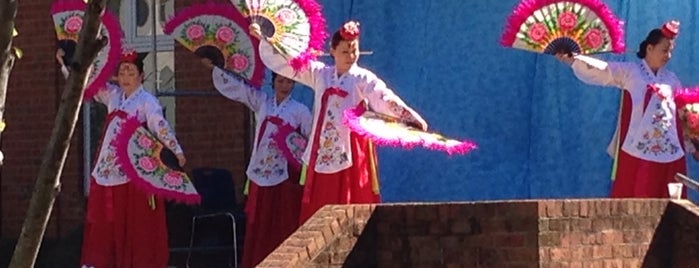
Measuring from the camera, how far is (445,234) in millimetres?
6953

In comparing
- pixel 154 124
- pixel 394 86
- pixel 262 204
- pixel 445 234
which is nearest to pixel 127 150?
pixel 154 124

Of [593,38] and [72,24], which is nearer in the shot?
[593,38]

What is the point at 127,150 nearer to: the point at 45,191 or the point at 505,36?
the point at 505,36

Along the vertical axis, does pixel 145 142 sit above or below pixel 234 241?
above

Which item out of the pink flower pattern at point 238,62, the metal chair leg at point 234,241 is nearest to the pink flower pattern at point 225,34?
the pink flower pattern at point 238,62

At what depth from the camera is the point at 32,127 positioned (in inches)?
503

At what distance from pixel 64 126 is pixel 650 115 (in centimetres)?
503

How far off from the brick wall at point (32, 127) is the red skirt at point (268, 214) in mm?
2917

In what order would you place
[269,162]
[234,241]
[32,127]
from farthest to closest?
[32,127] < [234,241] < [269,162]

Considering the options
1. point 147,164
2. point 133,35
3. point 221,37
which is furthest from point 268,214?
point 133,35

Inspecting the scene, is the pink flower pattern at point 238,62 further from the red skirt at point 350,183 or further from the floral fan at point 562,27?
the floral fan at point 562,27

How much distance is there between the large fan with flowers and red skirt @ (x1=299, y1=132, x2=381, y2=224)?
1070mm

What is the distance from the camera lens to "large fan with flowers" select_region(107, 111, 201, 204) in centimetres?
975

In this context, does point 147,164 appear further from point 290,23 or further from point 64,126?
point 64,126
